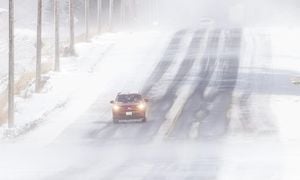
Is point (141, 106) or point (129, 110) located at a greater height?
point (141, 106)

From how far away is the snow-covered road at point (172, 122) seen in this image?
107 ft

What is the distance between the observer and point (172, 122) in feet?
149

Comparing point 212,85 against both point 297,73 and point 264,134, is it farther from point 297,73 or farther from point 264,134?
point 264,134

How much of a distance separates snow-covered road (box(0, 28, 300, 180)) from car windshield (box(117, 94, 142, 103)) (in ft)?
4.59

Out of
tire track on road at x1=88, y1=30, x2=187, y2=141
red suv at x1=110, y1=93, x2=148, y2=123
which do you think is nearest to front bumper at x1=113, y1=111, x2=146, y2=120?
red suv at x1=110, y1=93, x2=148, y2=123


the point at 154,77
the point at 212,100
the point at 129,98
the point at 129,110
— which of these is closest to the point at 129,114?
the point at 129,110

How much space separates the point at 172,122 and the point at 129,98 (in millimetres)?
2838

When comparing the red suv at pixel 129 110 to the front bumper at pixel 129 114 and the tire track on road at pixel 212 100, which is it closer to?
the front bumper at pixel 129 114

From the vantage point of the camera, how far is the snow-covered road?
32719mm

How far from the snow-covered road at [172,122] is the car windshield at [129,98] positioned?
1.40 metres

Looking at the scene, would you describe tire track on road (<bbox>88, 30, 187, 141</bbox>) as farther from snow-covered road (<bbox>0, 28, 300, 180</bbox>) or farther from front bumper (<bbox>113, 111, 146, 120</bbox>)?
front bumper (<bbox>113, 111, 146, 120</bbox>)

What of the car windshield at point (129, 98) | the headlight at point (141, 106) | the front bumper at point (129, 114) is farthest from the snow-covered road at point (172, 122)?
the car windshield at point (129, 98)

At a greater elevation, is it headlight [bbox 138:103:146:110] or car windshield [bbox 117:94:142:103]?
car windshield [bbox 117:94:142:103]

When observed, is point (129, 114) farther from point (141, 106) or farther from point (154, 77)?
point (154, 77)
